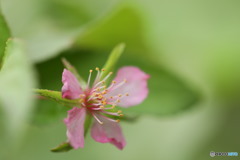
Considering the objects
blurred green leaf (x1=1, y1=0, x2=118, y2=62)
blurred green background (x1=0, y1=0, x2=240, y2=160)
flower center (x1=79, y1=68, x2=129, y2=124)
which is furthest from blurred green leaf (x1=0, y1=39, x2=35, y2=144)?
blurred green leaf (x1=1, y1=0, x2=118, y2=62)

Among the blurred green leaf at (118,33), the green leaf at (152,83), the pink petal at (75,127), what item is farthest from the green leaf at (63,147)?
the blurred green leaf at (118,33)

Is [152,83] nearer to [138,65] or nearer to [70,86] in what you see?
[138,65]

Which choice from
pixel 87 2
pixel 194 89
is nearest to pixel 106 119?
pixel 194 89

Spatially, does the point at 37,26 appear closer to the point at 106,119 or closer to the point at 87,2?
the point at 87,2

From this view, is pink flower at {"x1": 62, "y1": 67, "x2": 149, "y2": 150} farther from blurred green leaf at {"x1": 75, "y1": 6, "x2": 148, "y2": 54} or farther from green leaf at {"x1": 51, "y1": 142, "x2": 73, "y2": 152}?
blurred green leaf at {"x1": 75, "y1": 6, "x2": 148, "y2": 54}

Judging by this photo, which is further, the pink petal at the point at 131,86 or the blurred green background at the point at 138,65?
the pink petal at the point at 131,86

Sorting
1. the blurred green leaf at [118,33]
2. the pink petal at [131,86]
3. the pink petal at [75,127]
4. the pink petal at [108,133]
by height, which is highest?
the blurred green leaf at [118,33]

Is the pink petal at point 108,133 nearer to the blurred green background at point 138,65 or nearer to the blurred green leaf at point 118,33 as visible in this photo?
the blurred green background at point 138,65
